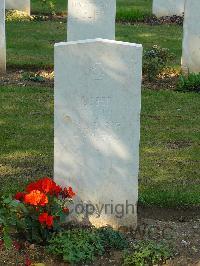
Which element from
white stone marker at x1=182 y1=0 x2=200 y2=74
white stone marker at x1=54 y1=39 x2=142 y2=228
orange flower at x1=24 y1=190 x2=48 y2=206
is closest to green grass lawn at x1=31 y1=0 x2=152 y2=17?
white stone marker at x1=182 y1=0 x2=200 y2=74

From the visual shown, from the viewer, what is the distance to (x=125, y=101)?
4957 millimetres

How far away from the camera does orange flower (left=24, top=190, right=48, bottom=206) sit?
459cm

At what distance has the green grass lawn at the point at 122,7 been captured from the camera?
1652cm

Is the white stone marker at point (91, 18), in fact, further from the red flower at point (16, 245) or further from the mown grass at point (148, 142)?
the red flower at point (16, 245)

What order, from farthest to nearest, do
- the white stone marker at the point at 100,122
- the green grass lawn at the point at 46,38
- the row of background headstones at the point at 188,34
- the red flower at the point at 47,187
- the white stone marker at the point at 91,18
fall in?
the green grass lawn at the point at 46,38 → the row of background headstones at the point at 188,34 → the white stone marker at the point at 91,18 → the white stone marker at the point at 100,122 → the red flower at the point at 47,187

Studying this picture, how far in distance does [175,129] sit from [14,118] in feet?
6.37

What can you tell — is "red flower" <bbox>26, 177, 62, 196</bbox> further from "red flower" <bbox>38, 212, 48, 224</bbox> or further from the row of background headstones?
the row of background headstones

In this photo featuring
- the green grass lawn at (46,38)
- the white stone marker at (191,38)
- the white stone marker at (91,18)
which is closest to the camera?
the white stone marker at (91,18)

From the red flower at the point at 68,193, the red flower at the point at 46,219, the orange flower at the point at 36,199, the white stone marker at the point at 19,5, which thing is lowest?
the red flower at the point at 46,219

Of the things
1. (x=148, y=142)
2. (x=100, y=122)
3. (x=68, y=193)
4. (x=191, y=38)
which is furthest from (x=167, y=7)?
(x=68, y=193)

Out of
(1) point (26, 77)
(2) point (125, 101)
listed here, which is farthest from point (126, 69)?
(1) point (26, 77)

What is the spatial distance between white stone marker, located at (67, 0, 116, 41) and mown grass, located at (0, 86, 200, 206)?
1.15 metres

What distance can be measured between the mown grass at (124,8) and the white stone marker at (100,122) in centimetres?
1137

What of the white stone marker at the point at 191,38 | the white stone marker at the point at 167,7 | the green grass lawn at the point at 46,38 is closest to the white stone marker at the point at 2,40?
the green grass lawn at the point at 46,38
